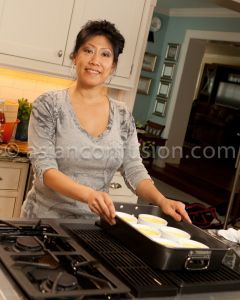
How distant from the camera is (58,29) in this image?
10.4ft

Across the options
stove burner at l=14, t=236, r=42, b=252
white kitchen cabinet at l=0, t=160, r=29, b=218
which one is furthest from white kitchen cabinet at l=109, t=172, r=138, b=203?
stove burner at l=14, t=236, r=42, b=252

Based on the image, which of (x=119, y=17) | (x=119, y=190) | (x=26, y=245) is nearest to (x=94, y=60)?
(x=26, y=245)

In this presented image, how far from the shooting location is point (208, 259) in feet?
4.16

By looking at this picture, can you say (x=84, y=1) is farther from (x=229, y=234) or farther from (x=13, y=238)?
(x=13, y=238)

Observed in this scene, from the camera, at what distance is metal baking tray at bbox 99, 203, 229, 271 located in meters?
1.21

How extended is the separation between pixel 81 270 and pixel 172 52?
7.69 m

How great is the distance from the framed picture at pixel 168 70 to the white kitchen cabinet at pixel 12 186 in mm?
5813

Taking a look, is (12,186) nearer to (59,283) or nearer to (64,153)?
(64,153)

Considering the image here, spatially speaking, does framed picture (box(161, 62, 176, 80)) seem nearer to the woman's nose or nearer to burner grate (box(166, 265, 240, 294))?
the woman's nose

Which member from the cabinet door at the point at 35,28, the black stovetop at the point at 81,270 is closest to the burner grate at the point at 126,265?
the black stovetop at the point at 81,270

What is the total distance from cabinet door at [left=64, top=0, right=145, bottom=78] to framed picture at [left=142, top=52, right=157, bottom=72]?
5.22 meters

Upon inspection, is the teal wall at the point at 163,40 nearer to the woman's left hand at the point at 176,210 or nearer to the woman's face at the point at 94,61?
the woman's face at the point at 94,61

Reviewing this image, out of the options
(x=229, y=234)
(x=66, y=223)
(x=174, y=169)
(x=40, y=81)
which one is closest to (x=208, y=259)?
(x=66, y=223)

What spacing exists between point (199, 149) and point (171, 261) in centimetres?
1109
